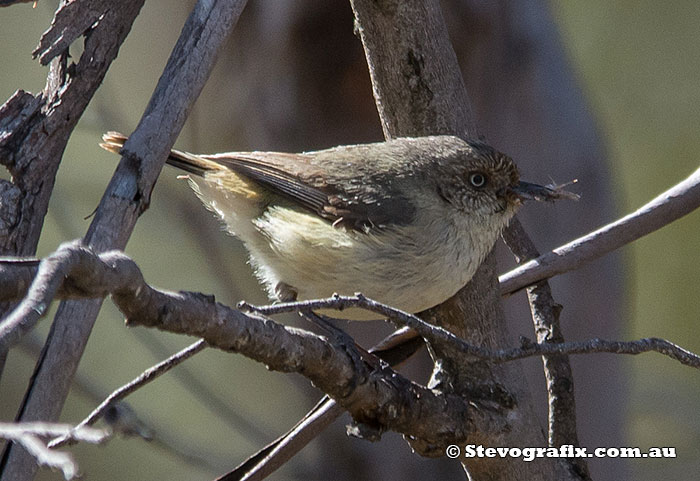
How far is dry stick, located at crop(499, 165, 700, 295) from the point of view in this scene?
7.29ft

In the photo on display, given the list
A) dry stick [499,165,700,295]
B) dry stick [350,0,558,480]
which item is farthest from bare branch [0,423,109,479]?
dry stick [499,165,700,295]

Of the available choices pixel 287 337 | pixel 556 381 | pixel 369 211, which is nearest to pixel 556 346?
pixel 287 337

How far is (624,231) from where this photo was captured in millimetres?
2244

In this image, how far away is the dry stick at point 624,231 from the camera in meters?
2.22

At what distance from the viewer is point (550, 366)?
251cm

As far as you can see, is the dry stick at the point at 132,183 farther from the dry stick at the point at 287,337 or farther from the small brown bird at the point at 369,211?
the small brown bird at the point at 369,211

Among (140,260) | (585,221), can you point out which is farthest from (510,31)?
(140,260)

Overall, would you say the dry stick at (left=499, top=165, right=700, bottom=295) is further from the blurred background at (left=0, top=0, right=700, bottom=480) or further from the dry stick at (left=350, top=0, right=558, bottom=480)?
the blurred background at (left=0, top=0, right=700, bottom=480)

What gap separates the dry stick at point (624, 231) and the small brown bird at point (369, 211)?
36 centimetres

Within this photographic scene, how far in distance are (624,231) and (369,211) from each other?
0.96 m

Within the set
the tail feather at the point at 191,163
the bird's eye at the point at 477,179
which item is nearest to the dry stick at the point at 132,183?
the tail feather at the point at 191,163

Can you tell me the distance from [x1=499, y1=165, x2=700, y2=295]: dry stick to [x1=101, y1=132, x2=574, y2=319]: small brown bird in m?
0.36

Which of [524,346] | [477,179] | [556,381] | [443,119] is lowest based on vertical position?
[524,346]

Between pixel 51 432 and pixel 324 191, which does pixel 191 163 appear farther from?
pixel 51 432
